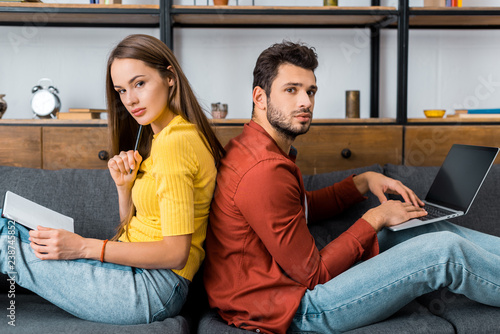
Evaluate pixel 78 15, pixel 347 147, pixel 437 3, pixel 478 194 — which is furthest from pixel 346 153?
pixel 78 15

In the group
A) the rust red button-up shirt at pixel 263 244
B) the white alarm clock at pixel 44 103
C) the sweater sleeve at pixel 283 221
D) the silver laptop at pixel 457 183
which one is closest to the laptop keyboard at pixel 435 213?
the silver laptop at pixel 457 183

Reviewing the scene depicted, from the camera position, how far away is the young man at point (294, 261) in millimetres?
1172

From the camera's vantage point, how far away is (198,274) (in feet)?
5.00

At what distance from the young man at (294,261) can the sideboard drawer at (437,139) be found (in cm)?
93

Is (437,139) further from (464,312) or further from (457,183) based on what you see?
(464,312)

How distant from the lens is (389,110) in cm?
259

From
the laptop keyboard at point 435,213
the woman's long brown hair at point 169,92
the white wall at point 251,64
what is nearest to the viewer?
the woman's long brown hair at point 169,92

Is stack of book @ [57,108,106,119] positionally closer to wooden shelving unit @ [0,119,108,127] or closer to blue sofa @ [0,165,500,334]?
wooden shelving unit @ [0,119,108,127]

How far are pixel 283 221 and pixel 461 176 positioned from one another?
2.49ft

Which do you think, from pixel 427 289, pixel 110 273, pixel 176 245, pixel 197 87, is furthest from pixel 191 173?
pixel 197 87

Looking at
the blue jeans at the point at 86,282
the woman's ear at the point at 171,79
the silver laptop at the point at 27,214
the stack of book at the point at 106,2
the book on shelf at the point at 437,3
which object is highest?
the book on shelf at the point at 437,3

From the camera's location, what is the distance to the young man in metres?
1.17

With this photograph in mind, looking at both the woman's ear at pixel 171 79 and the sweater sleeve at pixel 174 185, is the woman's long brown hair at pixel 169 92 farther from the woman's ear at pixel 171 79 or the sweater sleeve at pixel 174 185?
the sweater sleeve at pixel 174 185

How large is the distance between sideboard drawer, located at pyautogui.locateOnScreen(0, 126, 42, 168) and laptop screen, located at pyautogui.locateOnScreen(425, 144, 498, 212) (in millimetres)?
1601
